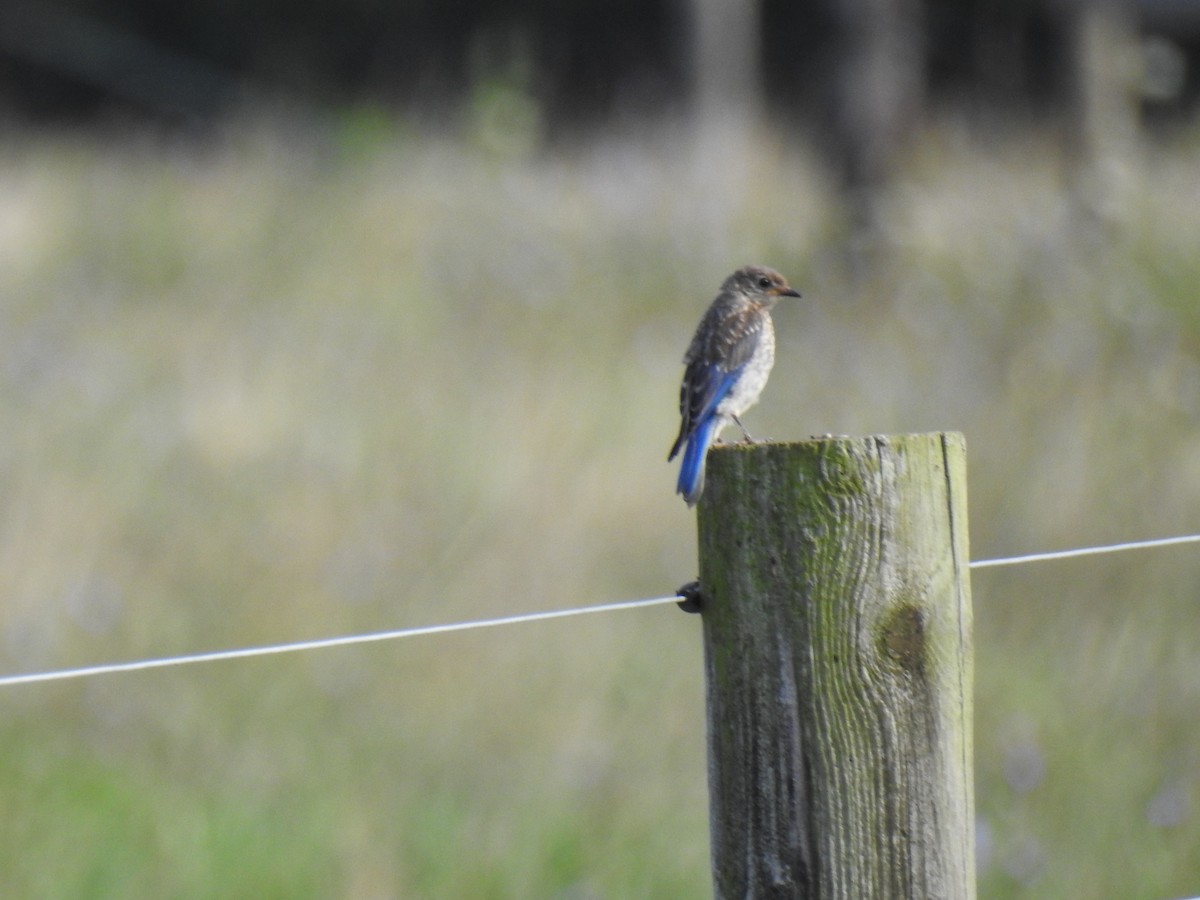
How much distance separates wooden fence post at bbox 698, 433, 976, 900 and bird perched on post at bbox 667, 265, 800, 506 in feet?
3.66

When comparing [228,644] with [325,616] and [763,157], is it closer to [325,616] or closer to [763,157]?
[325,616]

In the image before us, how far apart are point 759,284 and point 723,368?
2.12ft

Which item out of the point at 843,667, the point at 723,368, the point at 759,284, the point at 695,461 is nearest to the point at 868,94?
the point at 759,284

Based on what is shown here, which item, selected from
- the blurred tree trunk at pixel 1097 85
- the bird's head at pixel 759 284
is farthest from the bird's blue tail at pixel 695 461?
the blurred tree trunk at pixel 1097 85

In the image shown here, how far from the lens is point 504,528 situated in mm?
5418

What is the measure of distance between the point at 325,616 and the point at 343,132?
7.74 m

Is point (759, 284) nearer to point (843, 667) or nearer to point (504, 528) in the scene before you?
point (504, 528)

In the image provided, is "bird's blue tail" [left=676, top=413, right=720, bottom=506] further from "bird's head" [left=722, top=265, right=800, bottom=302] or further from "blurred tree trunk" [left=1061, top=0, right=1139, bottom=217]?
"blurred tree trunk" [left=1061, top=0, right=1139, bottom=217]

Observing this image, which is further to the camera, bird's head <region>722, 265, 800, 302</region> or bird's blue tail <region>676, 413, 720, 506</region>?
bird's head <region>722, 265, 800, 302</region>

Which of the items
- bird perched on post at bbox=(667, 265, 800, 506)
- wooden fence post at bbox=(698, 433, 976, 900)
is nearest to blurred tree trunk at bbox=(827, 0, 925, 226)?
bird perched on post at bbox=(667, 265, 800, 506)

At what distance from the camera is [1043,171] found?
9820 millimetres

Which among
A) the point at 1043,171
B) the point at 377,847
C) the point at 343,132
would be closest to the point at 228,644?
the point at 377,847

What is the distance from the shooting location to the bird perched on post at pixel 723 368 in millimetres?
3306

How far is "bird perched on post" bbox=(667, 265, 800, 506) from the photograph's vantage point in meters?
3.31
